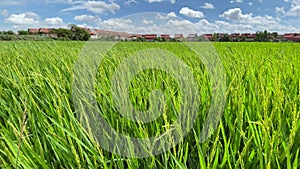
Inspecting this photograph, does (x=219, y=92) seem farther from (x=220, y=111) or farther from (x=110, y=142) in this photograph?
(x=110, y=142)

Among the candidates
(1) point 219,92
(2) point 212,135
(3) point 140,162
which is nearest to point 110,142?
(3) point 140,162

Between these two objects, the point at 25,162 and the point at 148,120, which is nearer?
the point at 25,162

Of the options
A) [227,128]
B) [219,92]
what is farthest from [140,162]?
[219,92]

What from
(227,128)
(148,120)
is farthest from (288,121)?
(148,120)

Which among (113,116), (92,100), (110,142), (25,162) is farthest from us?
(92,100)

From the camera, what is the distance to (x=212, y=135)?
2.08 feet

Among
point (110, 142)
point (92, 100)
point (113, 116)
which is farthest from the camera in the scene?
point (92, 100)

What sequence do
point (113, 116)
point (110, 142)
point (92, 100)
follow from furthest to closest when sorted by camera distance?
point (92, 100), point (113, 116), point (110, 142)

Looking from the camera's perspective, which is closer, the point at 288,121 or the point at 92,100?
the point at 288,121

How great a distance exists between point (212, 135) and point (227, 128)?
0.09 metres

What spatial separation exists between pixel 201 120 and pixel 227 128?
0.07 m

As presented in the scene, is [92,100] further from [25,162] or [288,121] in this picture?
[288,121]

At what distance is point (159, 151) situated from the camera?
1.83ft

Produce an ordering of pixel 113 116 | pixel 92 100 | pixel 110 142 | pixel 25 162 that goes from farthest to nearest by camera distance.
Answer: pixel 92 100
pixel 113 116
pixel 110 142
pixel 25 162
